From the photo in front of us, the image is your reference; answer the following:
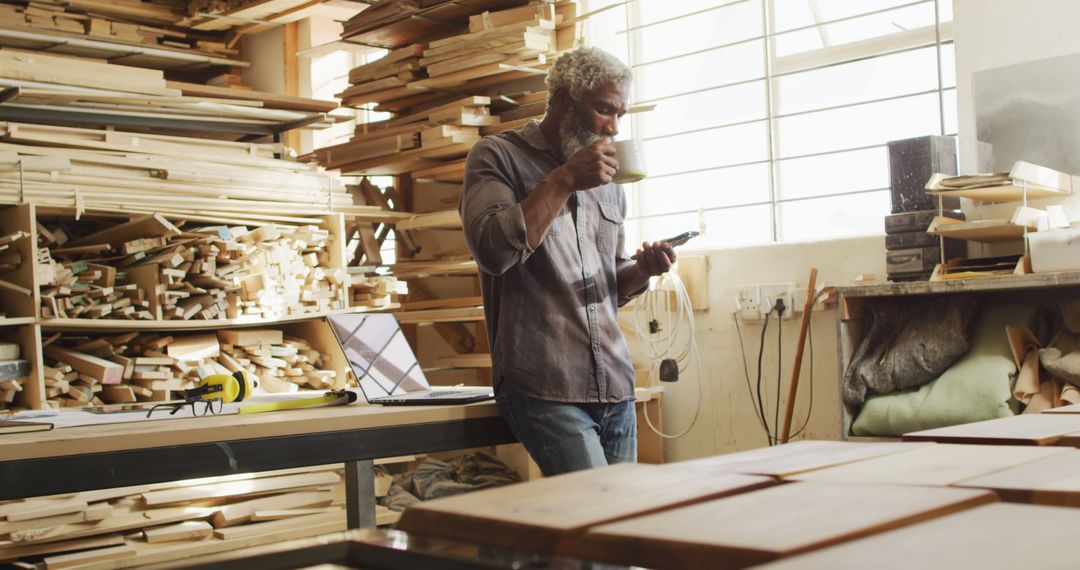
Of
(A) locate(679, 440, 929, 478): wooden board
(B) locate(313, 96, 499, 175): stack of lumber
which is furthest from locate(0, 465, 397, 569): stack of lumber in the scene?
(A) locate(679, 440, 929, 478): wooden board

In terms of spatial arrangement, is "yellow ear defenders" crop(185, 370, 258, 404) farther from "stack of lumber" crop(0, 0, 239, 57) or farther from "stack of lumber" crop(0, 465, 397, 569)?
"stack of lumber" crop(0, 0, 239, 57)

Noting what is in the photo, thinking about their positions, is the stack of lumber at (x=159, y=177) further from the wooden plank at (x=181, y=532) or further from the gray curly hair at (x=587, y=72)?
the gray curly hair at (x=587, y=72)

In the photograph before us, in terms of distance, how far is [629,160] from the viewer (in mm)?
2568

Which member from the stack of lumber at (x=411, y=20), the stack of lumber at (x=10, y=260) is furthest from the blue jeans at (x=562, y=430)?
the stack of lumber at (x=411, y=20)

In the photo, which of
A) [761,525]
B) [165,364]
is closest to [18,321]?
[165,364]

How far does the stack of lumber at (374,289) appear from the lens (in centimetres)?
587

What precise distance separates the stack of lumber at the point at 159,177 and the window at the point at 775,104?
5.62 feet

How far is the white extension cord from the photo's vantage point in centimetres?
509

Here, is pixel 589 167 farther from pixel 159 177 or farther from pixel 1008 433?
pixel 159 177

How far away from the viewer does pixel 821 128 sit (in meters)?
4.93

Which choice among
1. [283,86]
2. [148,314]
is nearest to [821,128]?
[148,314]

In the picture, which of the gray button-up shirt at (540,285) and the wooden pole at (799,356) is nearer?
the gray button-up shirt at (540,285)

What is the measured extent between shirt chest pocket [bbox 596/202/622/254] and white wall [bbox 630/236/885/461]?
2145 millimetres

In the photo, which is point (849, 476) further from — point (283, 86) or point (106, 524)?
point (283, 86)
